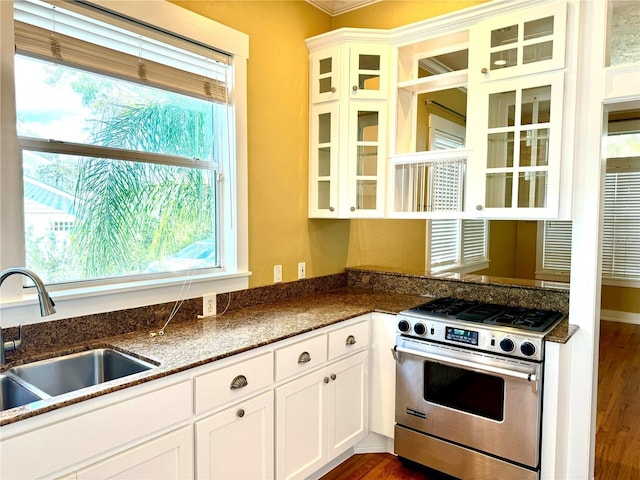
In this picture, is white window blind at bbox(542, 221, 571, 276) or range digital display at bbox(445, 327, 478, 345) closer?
range digital display at bbox(445, 327, 478, 345)

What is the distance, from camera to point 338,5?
315 centimetres

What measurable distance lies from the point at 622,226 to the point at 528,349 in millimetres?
5114

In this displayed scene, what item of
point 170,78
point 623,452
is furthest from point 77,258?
point 623,452

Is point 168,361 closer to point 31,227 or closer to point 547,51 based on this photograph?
Result: point 31,227

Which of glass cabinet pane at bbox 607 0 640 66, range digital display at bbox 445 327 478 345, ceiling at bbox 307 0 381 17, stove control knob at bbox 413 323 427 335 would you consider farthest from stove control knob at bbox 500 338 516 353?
ceiling at bbox 307 0 381 17

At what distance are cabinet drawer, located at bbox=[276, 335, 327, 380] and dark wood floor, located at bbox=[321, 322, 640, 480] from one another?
0.75 m

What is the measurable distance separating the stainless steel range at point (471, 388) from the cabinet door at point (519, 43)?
132 cm

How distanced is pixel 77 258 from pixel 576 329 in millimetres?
2412

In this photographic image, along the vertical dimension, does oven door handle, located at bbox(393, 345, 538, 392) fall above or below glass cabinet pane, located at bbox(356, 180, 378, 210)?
below

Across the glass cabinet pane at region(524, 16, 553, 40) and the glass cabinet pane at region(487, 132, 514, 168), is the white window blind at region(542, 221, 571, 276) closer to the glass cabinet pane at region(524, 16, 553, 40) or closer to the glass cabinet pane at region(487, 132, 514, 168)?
the glass cabinet pane at region(487, 132, 514, 168)

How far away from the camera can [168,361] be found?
1631mm

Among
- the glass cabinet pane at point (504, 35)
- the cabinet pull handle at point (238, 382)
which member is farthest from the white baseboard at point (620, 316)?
the cabinet pull handle at point (238, 382)

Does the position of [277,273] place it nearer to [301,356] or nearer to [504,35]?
[301,356]

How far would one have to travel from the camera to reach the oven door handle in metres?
1.98
